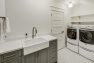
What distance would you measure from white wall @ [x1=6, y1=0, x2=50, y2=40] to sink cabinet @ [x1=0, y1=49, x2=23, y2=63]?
2.28ft

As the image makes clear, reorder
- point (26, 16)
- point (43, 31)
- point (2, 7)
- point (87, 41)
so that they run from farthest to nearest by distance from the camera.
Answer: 1. point (43, 31)
2. point (87, 41)
3. point (26, 16)
4. point (2, 7)

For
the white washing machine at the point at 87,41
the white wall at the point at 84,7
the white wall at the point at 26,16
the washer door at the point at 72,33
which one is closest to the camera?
the white wall at the point at 26,16

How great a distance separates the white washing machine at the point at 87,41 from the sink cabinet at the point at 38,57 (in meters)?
1.66

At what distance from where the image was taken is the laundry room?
169 cm

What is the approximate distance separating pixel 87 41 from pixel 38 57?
1.95m


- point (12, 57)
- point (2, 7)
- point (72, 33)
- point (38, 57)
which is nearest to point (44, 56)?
point (38, 57)

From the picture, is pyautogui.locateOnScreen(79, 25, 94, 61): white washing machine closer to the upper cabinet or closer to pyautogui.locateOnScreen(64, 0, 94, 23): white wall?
pyautogui.locateOnScreen(64, 0, 94, 23): white wall

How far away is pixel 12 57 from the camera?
1.40 m

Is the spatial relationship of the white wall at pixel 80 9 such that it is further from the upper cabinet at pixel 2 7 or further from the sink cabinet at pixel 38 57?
the upper cabinet at pixel 2 7

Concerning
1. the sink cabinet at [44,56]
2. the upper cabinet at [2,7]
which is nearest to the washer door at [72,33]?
the sink cabinet at [44,56]

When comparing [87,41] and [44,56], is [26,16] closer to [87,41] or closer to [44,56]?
[44,56]

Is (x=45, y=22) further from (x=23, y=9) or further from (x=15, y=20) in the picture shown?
(x=15, y=20)

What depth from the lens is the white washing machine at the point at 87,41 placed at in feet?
8.25

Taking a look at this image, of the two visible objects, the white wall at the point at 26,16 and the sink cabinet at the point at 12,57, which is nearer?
the sink cabinet at the point at 12,57
